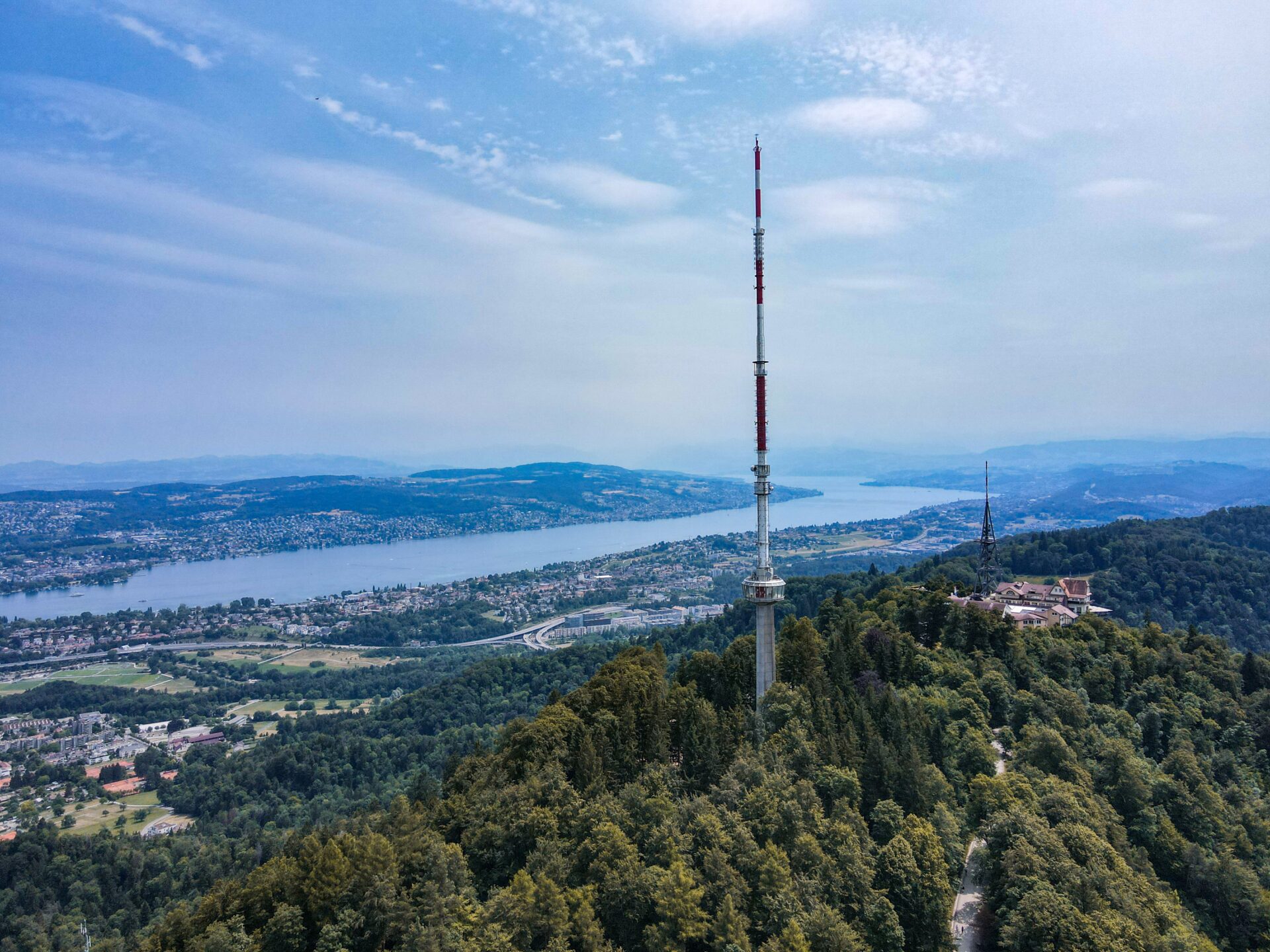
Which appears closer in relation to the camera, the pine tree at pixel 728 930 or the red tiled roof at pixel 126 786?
the pine tree at pixel 728 930

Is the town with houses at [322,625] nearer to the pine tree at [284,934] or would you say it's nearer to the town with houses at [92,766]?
the town with houses at [92,766]

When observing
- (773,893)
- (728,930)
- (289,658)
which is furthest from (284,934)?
(289,658)

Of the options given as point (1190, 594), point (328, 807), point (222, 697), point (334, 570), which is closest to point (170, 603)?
point (334, 570)

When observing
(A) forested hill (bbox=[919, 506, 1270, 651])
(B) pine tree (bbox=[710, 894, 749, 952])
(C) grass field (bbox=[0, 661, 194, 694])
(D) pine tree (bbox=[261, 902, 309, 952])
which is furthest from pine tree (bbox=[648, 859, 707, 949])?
(C) grass field (bbox=[0, 661, 194, 694])

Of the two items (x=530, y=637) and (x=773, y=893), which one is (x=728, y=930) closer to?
(x=773, y=893)

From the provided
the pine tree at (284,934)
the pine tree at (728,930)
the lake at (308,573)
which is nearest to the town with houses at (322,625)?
the lake at (308,573)

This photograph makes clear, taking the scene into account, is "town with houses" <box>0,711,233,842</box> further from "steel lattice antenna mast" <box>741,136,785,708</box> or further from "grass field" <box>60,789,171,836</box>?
"steel lattice antenna mast" <box>741,136,785,708</box>

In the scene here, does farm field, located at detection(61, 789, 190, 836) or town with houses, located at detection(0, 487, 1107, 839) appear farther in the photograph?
town with houses, located at detection(0, 487, 1107, 839)
